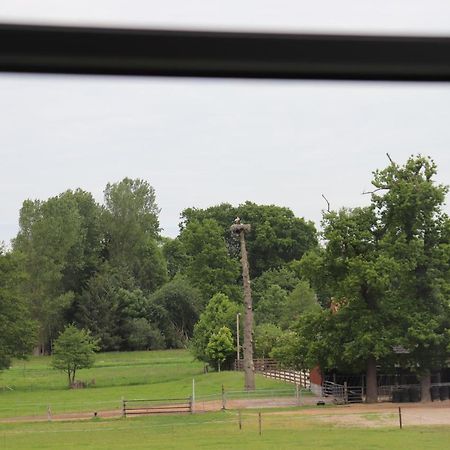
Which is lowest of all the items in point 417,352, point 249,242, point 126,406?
point 126,406

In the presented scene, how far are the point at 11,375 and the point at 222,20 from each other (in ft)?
3.50

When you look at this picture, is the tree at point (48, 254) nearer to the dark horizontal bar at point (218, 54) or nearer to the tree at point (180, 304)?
the tree at point (180, 304)

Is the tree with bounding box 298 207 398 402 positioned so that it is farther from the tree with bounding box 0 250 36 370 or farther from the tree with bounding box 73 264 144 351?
the tree with bounding box 0 250 36 370

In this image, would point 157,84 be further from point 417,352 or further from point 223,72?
point 417,352

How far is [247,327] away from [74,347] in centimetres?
74

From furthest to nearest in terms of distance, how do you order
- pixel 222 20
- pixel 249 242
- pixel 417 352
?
pixel 417 352 → pixel 249 242 → pixel 222 20

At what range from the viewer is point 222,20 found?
92cm

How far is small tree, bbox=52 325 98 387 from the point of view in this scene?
148 centimetres

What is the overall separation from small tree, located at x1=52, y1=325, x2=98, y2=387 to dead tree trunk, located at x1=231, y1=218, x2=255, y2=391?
0.43 metres

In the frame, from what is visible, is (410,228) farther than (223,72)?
Yes

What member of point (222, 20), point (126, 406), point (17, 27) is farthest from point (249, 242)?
point (17, 27)

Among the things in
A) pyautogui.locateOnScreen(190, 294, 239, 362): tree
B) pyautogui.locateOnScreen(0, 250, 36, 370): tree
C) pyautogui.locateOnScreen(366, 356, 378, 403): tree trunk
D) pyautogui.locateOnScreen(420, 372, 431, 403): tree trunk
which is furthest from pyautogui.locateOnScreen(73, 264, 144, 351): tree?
pyautogui.locateOnScreen(420, 372, 431, 403): tree trunk

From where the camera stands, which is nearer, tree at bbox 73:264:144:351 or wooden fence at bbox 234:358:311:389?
tree at bbox 73:264:144:351

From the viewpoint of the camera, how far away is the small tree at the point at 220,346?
195cm
